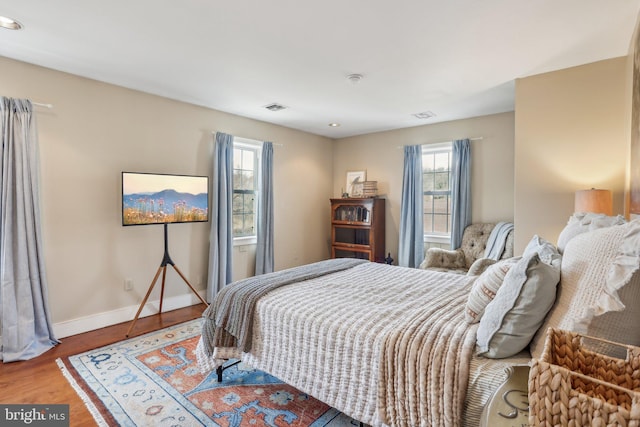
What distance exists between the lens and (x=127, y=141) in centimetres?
355

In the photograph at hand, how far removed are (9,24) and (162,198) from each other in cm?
174

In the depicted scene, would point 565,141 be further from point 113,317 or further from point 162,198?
point 113,317

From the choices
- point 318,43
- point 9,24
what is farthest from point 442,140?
point 9,24

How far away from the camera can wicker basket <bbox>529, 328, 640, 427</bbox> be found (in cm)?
63

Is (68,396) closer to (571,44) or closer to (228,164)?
(228,164)

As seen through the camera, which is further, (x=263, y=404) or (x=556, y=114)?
(x=556, y=114)

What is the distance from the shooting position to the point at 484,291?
5.17 ft

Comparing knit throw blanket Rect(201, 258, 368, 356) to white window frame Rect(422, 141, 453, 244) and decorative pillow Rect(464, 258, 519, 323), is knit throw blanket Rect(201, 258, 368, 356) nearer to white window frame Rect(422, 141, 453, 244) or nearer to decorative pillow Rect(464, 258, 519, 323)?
decorative pillow Rect(464, 258, 519, 323)

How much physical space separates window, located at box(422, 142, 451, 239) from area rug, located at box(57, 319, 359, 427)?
140 inches

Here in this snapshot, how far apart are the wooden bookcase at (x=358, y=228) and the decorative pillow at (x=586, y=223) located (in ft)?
10.8

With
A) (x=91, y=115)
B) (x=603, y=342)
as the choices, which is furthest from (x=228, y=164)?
(x=603, y=342)

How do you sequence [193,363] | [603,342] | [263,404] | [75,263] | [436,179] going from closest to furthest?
1. [603,342]
2. [263,404]
3. [193,363]
4. [75,263]
5. [436,179]

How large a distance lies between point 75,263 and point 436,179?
15.4 feet

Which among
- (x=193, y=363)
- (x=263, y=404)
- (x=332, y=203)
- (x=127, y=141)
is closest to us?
(x=263, y=404)
